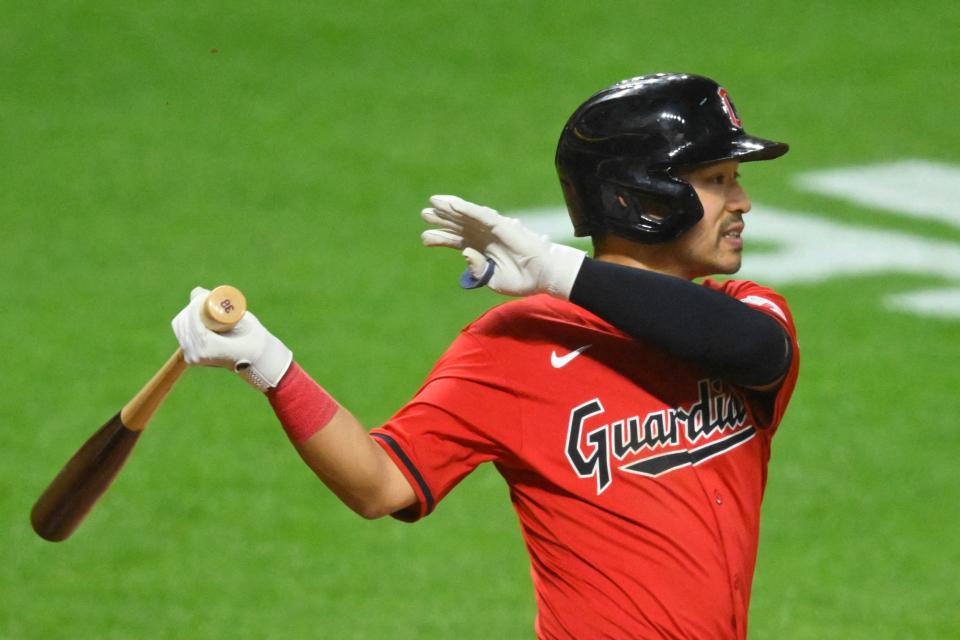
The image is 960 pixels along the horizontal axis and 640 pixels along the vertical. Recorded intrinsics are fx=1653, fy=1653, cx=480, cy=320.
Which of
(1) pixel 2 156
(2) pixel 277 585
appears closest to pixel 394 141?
(1) pixel 2 156

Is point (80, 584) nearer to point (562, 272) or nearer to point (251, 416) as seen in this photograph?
point (251, 416)

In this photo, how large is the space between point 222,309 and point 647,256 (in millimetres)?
1053

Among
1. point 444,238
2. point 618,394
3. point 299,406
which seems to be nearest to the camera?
point 299,406

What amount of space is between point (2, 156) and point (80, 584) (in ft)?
16.7

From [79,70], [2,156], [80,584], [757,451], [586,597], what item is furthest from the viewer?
[79,70]

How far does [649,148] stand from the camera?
354 centimetres

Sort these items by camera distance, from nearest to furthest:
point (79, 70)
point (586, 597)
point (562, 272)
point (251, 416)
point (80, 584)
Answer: point (562, 272)
point (586, 597)
point (80, 584)
point (251, 416)
point (79, 70)

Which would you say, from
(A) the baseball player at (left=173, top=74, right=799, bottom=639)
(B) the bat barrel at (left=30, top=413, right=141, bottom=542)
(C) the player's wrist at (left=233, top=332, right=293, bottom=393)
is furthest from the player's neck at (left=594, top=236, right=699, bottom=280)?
(B) the bat barrel at (left=30, top=413, right=141, bottom=542)

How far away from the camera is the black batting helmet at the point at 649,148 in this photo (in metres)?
3.54

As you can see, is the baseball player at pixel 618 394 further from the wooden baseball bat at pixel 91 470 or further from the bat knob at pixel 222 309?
the wooden baseball bat at pixel 91 470

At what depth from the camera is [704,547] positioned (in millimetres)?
3500

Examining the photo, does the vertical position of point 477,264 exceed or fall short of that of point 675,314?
it exceeds it

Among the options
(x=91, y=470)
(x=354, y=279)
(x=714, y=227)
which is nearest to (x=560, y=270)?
(x=714, y=227)

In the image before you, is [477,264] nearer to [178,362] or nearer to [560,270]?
Answer: [560,270]
